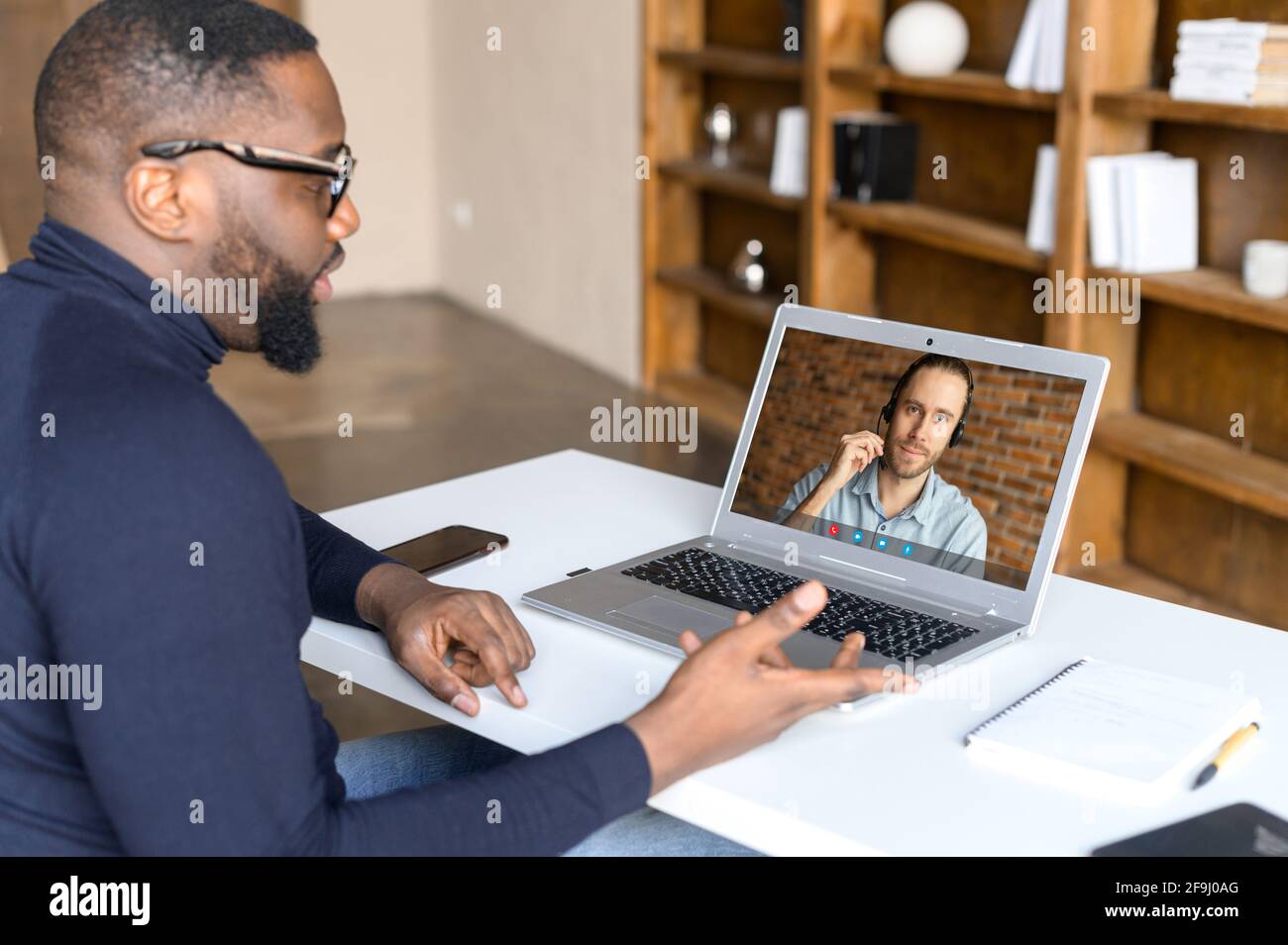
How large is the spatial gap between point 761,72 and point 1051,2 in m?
1.40

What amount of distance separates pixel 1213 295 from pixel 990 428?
1871mm

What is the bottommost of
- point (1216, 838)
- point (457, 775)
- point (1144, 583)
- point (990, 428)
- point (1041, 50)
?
point (1144, 583)

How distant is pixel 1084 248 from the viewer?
→ 3.37m

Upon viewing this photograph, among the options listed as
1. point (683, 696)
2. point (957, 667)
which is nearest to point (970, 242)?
point (957, 667)

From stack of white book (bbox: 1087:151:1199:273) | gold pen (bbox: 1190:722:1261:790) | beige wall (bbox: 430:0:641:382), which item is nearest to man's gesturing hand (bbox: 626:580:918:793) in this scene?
gold pen (bbox: 1190:722:1261:790)

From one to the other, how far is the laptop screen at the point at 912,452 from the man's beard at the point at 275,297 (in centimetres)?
56

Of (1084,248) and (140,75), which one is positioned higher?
(140,75)

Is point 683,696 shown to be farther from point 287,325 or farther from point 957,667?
point 287,325

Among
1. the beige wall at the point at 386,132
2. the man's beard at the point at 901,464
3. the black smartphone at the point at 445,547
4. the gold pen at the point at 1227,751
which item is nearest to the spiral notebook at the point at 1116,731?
the gold pen at the point at 1227,751

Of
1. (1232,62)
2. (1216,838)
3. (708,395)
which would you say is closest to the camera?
(1216,838)

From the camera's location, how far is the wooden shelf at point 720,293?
15.6 ft

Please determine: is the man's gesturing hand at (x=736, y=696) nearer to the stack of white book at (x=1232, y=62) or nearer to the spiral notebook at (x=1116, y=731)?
the spiral notebook at (x=1116, y=731)

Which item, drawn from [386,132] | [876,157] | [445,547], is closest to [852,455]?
[445,547]

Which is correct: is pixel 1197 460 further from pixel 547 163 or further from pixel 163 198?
pixel 547 163
